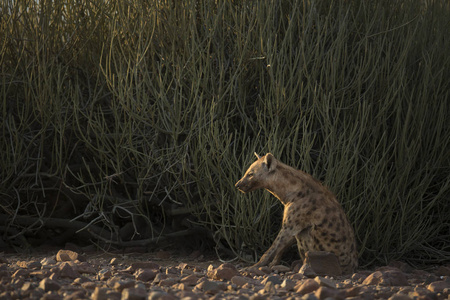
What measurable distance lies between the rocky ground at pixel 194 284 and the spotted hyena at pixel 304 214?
24 centimetres

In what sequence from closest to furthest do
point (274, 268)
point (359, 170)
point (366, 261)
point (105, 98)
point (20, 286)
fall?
1. point (20, 286)
2. point (274, 268)
3. point (359, 170)
4. point (366, 261)
5. point (105, 98)

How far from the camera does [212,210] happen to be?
313 inches

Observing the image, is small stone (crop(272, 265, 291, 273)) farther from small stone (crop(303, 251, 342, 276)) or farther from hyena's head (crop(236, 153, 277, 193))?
hyena's head (crop(236, 153, 277, 193))

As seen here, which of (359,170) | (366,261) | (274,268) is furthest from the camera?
(366,261)

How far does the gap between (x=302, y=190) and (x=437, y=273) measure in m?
1.95

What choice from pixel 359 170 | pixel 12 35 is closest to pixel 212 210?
pixel 359 170

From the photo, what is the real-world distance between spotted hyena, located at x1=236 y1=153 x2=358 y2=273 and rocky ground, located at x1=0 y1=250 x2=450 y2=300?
24 cm

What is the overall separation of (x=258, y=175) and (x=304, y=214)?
56 cm

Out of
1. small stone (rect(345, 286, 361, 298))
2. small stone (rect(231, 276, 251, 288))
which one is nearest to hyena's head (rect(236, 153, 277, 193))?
small stone (rect(231, 276, 251, 288))

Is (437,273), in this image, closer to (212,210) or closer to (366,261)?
(366,261)

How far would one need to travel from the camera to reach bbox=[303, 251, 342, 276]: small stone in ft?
20.2

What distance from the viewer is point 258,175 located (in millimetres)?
6434

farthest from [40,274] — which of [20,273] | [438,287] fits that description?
[438,287]

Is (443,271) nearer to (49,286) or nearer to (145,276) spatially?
(145,276)
